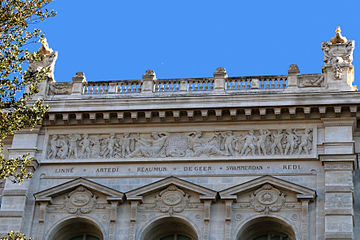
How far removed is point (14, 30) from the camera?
2527cm

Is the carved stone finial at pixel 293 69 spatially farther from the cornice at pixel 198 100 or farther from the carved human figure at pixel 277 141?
the carved human figure at pixel 277 141

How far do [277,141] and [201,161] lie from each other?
8.74ft

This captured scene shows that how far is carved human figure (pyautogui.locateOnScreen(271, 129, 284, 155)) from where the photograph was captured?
104 feet

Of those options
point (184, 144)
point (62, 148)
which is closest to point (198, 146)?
point (184, 144)

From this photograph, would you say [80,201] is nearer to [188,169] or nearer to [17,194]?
[17,194]

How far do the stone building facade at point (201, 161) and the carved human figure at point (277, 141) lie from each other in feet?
0.12

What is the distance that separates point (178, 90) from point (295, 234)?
7.05m

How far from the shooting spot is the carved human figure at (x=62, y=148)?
32.9 metres

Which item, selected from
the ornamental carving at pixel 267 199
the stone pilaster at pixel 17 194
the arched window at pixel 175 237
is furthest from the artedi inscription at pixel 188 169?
the arched window at pixel 175 237

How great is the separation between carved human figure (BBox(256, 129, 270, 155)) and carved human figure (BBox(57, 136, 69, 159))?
6712 mm

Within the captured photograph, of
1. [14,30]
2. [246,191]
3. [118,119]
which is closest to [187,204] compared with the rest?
[246,191]

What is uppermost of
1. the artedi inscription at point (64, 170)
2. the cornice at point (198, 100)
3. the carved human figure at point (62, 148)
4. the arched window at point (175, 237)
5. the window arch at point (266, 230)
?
the cornice at point (198, 100)

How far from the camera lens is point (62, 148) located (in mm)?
33094

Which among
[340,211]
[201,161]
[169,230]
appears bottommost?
[169,230]
